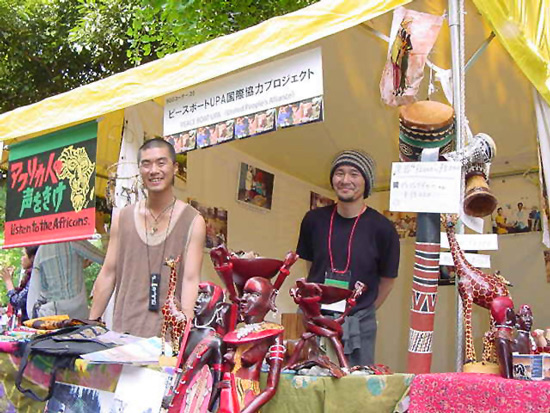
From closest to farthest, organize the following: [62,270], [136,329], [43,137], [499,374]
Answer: [499,374] < [136,329] < [43,137] < [62,270]

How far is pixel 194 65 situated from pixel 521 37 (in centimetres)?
138

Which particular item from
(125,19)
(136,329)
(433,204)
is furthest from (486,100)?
(125,19)

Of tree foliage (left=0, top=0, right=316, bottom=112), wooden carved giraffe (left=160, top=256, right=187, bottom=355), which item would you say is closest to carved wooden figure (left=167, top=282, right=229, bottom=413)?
wooden carved giraffe (left=160, top=256, right=187, bottom=355)

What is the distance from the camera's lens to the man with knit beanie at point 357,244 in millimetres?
2898

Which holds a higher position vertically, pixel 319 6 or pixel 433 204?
pixel 319 6

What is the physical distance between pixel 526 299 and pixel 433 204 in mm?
3199

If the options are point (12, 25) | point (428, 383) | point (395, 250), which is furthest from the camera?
point (12, 25)

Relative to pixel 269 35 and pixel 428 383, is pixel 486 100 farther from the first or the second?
pixel 428 383

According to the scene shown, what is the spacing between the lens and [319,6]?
2498 millimetres

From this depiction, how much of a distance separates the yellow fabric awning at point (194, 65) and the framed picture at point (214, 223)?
105 cm

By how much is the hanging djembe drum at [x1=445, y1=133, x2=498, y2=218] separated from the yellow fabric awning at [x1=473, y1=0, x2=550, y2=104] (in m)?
0.32

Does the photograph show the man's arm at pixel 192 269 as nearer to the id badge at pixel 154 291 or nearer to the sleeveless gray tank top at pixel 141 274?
the sleeveless gray tank top at pixel 141 274

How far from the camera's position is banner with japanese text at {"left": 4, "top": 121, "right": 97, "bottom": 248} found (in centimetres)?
346

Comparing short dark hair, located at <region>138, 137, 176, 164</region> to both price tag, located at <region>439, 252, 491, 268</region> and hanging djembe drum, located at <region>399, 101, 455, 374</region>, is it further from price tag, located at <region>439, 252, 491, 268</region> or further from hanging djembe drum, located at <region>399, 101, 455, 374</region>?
price tag, located at <region>439, 252, 491, 268</region>
